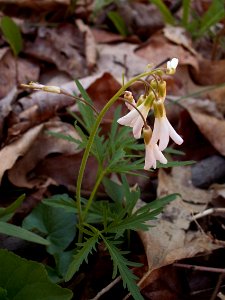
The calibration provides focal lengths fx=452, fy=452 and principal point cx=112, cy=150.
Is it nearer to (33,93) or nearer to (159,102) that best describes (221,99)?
(33,93)

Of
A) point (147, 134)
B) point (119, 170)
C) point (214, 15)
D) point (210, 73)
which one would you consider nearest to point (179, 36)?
point (214, 15)

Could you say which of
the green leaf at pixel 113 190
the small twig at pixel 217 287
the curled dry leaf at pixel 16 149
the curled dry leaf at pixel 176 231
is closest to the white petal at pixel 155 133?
the curled dry leaf at pixel 176 231

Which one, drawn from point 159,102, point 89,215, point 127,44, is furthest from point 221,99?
point 159,102

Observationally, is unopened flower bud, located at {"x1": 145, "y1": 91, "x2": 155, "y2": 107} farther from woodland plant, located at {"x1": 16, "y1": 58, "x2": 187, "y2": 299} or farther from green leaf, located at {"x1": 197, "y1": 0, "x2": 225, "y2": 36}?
green leaf, located at {"x1": 197, "y1": 0, "x2": 225, "y2": 36}

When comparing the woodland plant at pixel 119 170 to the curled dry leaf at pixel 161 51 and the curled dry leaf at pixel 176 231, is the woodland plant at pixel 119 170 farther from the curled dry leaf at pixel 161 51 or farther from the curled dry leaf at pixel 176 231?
the curled dry leaf at pixel 161 51

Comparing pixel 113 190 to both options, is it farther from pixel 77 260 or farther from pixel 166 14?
pixel 166 14
